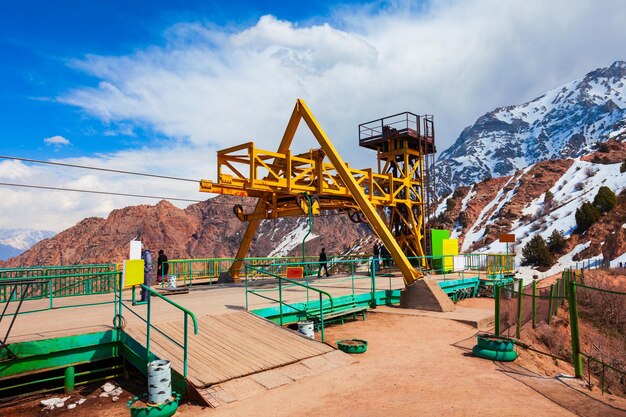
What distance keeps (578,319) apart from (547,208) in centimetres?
5358

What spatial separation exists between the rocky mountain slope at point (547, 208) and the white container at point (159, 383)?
40500mm

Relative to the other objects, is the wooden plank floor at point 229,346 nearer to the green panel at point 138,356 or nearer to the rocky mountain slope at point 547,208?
the green panel at point 138,356

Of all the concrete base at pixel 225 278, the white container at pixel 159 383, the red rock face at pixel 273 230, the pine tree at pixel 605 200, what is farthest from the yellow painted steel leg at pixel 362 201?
the pine tree at pixel 605 200

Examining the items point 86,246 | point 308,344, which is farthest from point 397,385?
point 86,246

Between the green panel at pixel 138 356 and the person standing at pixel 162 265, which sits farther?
the person standing at pixel 162 265

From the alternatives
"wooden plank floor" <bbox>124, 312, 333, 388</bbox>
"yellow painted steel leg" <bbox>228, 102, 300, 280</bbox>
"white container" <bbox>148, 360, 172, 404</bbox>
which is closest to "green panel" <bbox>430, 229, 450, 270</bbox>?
"yellow painted steel leg" <bbox>228, 102, 300, 280</bbox>

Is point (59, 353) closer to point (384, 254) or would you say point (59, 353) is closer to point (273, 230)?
point (384, 254)

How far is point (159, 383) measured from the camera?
650 cm

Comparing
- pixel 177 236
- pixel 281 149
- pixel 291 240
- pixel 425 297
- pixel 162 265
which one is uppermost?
pixel 281 149

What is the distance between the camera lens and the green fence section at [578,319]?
8344 mm

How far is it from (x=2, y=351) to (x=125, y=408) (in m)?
2.24

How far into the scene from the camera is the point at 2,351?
7133 mm

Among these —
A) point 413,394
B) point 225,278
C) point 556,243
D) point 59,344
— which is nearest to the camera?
point 413,394

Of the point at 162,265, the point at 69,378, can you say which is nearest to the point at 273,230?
the point at 162,265
